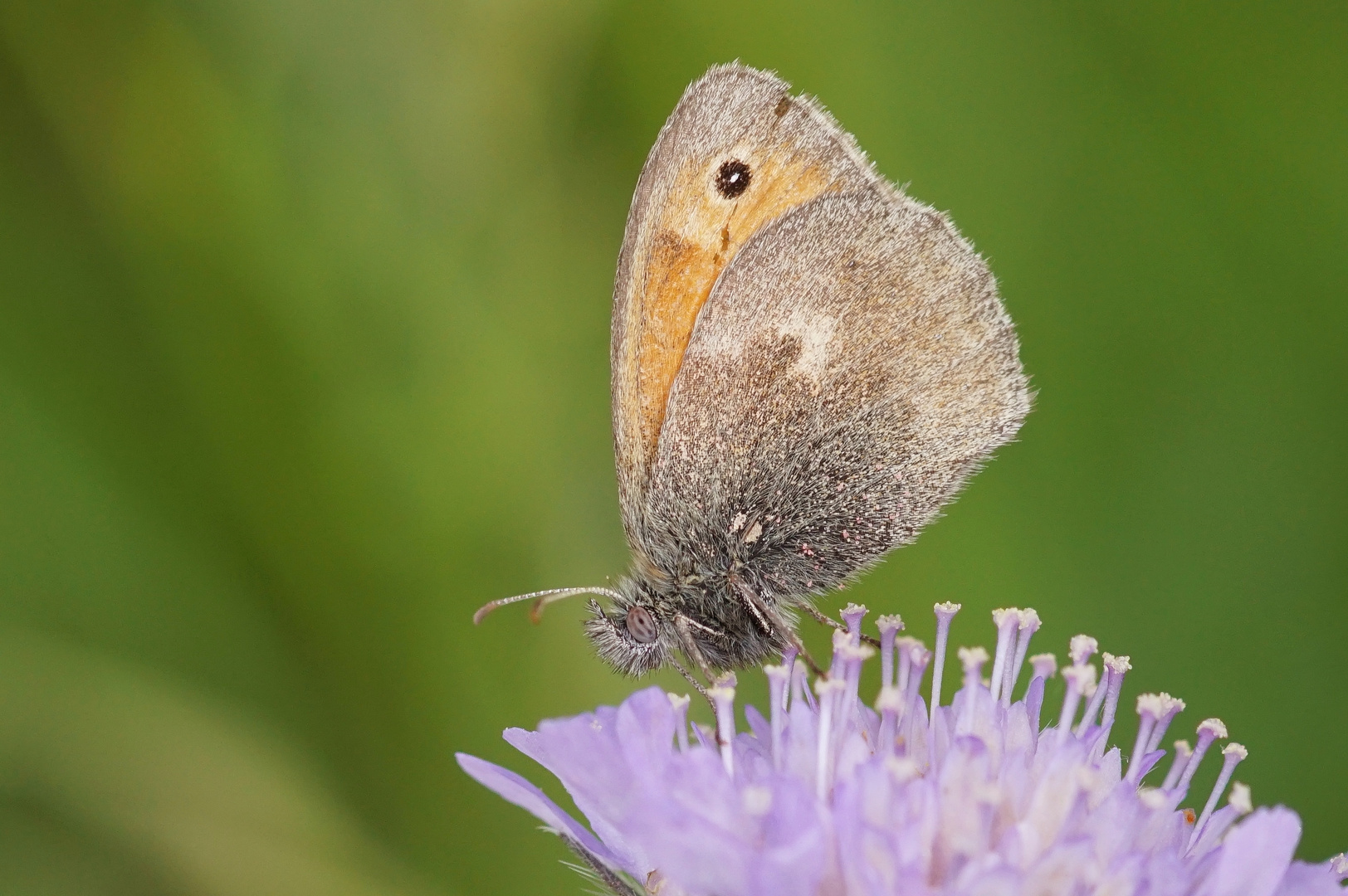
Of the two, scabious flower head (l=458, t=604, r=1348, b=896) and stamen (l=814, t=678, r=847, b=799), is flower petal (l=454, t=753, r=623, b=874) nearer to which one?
scabious flower head (l=458, t=604, r=1348, b=896)

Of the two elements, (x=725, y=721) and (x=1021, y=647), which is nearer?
(x=725, y=721)

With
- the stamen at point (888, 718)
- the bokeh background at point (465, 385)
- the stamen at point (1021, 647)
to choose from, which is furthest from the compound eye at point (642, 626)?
the bokeh background at point (465, 385)

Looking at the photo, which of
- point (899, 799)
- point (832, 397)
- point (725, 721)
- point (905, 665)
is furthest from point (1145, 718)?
point (832, 397)

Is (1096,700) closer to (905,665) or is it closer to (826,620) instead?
(905,665)

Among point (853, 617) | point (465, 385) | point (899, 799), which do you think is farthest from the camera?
point (465, 385)

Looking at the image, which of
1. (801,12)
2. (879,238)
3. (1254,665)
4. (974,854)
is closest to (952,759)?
(974,854)

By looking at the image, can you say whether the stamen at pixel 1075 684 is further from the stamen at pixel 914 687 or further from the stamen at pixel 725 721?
the stamen at pixel 725 721
